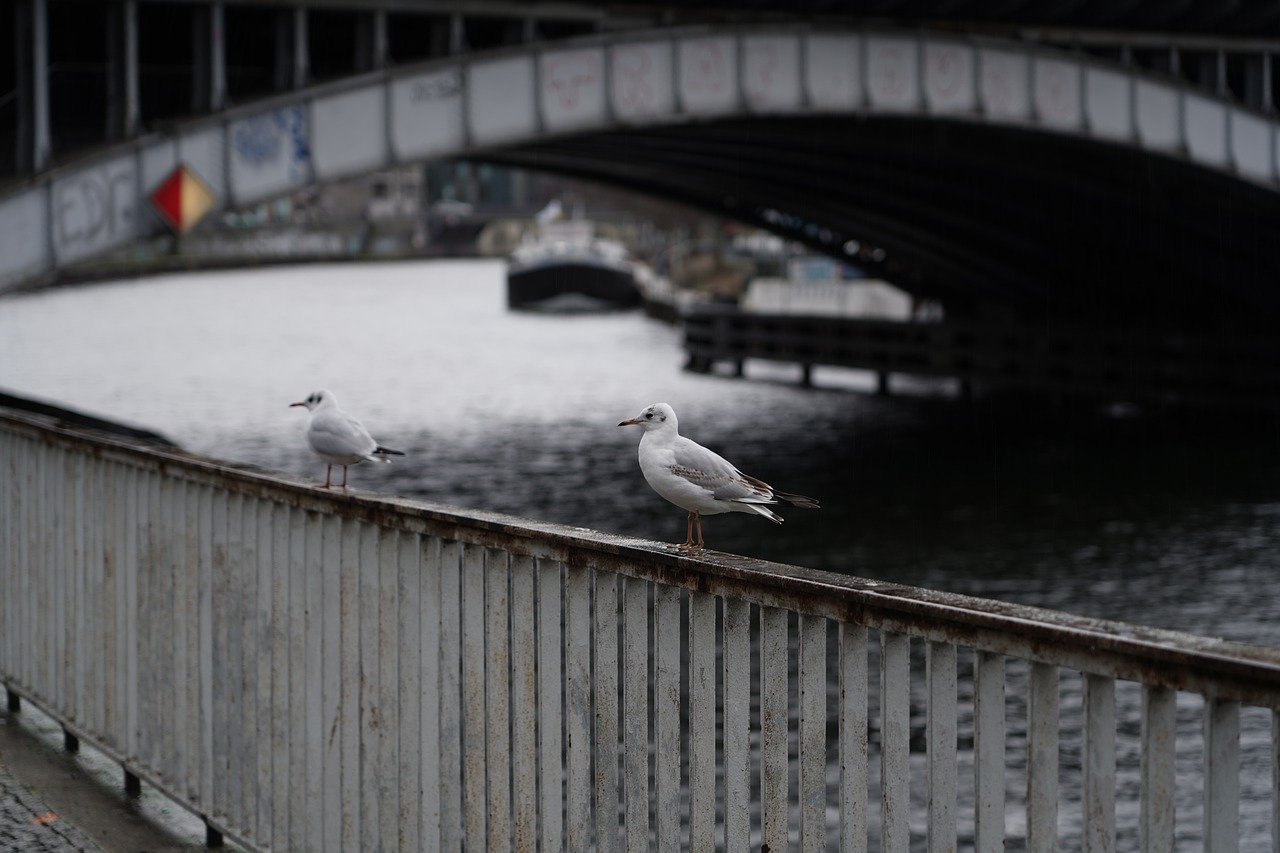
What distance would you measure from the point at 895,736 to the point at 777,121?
76.4 ft

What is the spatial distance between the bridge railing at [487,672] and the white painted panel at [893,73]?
18.2 meters

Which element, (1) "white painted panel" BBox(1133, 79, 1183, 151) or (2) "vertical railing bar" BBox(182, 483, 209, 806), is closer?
(2) "vertical railing bar" BBox(182, 483, 209, 806)

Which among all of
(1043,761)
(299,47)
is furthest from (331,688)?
(299,47)

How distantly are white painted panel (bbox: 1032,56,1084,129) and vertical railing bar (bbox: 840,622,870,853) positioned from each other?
22.6 meters

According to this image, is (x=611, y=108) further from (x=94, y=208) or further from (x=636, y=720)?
(x=636, y=720)

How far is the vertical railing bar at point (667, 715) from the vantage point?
407 centimetres

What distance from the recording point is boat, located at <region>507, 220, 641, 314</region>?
260 feet

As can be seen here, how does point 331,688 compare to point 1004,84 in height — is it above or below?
below

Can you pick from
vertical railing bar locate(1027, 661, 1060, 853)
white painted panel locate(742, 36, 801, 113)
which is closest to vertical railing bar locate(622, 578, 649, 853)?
vertical railing bar locate(1027, 661, 1060, 853)

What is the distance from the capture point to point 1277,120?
27.9m

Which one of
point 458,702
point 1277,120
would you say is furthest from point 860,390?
point 458,702

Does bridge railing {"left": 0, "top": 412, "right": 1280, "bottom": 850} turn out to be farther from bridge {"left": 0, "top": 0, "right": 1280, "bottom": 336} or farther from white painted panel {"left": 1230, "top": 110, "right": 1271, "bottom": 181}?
white painted panel {"left": 1230, "top": 110, "right": 1271, "bottom": 181}

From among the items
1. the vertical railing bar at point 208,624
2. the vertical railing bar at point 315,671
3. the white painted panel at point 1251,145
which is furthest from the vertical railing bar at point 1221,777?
the white painted panel at point 1251,145

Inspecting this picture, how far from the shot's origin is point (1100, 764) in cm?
323
